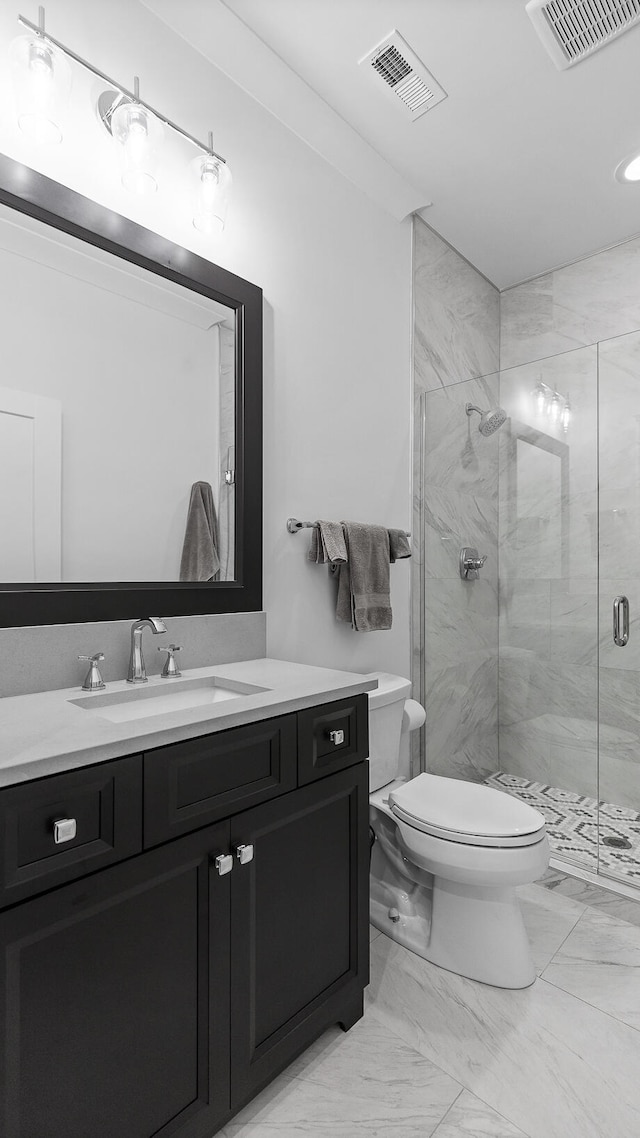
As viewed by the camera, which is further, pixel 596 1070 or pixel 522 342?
pixel 522 342

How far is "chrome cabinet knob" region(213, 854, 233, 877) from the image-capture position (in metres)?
1.04

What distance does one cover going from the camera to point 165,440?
5.00ft

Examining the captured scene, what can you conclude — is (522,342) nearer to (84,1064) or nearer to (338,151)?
(338,151)

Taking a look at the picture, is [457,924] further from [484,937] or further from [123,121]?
[123,121]

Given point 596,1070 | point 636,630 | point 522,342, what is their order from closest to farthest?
point 596,1070 < point 636,630 < point 522,342

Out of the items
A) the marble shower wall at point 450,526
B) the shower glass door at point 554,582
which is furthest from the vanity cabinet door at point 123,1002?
the shower glass door at point 554,582

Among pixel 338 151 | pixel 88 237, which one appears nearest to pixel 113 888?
pixel 88 237

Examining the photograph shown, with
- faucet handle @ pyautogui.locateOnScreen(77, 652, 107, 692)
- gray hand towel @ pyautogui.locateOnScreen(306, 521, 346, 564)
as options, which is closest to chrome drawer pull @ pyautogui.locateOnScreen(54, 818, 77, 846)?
faucet handle @ pyautogui.locateOnScreen(77, 652, 107, 692)

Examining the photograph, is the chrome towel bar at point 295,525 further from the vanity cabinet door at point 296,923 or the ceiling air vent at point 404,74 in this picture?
the ceiling air vent at point 404,74

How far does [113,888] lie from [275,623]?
0.98m

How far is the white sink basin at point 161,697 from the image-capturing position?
1.24m

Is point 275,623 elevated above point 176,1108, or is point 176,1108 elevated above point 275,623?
point 275,623

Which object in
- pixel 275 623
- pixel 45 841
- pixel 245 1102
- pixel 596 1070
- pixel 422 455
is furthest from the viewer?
pixel 422 455

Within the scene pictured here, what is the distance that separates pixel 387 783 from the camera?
1.88 meters
